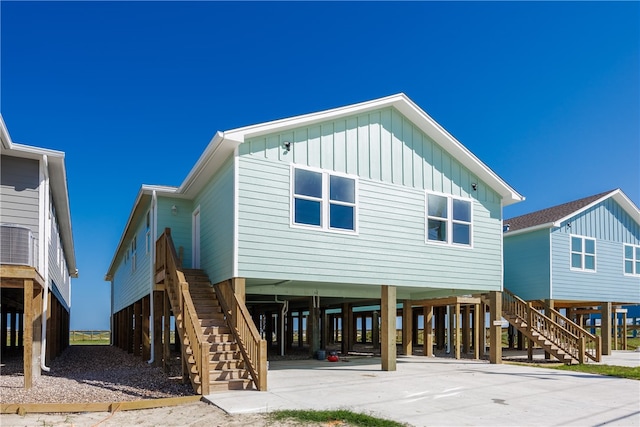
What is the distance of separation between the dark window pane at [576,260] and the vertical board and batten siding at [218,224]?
1555cm

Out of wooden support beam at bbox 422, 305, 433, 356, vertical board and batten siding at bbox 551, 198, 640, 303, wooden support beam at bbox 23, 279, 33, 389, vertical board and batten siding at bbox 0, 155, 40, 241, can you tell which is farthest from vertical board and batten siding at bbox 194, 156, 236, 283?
vertical board and batten siding at bbox 551, 198, 640, 303

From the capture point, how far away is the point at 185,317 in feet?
36.8

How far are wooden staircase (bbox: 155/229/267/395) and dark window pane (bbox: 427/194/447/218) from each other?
6.27 meters

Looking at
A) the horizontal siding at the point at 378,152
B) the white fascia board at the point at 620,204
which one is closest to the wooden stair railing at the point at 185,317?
the horizontal siding at the point at 378,152

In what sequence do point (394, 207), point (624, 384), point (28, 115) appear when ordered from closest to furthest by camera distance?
1. point (624, 384)
2. point (394, 207)
3. point (28, 115)

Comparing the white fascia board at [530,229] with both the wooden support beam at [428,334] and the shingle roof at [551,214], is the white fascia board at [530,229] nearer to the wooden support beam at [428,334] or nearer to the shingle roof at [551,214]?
the shingle roof at [551,214]

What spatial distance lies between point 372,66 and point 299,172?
7485mm

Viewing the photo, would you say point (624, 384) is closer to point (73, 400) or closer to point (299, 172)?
point (299, 172)

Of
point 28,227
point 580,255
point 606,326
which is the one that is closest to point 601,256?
point 580,255

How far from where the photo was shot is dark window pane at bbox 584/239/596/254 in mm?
22188

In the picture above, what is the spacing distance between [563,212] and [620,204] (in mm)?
3360

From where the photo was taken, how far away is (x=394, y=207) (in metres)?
14.0

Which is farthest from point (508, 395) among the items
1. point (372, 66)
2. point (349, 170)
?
point (372, 66)

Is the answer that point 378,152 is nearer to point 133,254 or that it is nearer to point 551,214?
point 551,214
